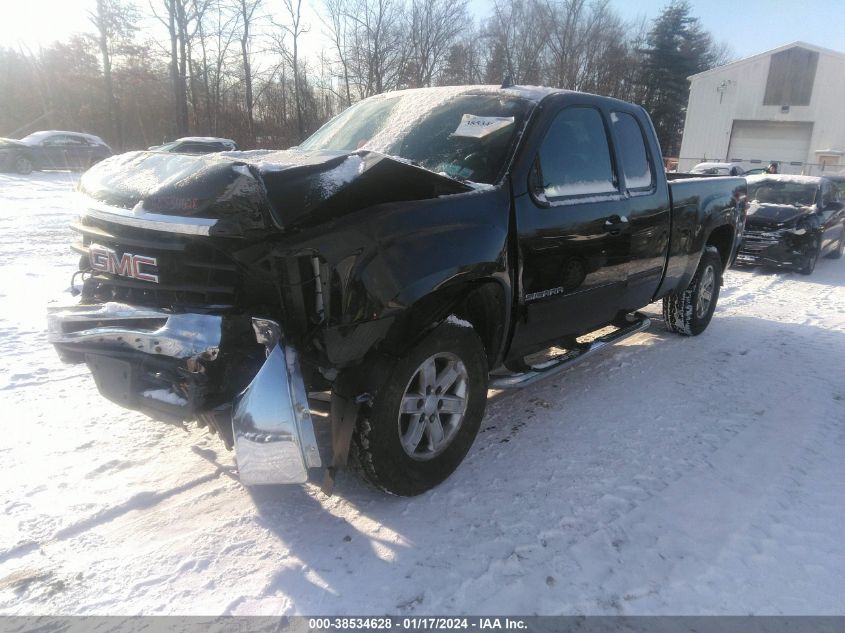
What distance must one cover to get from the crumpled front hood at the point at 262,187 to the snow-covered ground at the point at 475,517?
1.39 m

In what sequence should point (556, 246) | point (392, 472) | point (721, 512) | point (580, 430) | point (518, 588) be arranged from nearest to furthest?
point (518, 588), point (392, 472), point (721, 512), point (556, 246), point (580, 430)

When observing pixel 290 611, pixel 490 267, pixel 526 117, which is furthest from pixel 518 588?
pixel 526 117

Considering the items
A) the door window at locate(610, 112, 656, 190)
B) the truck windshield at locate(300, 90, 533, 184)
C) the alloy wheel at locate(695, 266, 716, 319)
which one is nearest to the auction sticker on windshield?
the truck windshield at locate(300, 90, 533, 184)

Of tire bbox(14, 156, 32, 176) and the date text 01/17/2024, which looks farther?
tire bbox(14, 156, 32, 176)

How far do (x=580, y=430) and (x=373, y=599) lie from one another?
6.46 feet

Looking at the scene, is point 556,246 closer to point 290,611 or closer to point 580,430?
point 580,430

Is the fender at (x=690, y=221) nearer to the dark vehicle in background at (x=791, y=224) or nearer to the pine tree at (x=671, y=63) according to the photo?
the dark vehicle in background at (x=791, y=224)

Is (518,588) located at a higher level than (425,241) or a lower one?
lower

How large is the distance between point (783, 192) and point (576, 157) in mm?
9353

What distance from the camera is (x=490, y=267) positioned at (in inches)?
119

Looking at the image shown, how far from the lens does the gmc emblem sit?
2586 millimetres

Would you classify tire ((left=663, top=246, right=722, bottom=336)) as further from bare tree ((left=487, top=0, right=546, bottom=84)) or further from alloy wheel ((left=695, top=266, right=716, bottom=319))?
bare tree ((left=487, top=0, right=546, bottom=84))

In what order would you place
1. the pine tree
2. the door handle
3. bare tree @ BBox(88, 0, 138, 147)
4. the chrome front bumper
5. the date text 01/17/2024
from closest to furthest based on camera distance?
the date text 01/17/2024 → the chrome front bumper → the door handle → bare tree @ BBox(88, 0, 138, 147) → the pine tree

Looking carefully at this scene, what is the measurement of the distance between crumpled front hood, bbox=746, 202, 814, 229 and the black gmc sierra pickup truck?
7.76 meters
